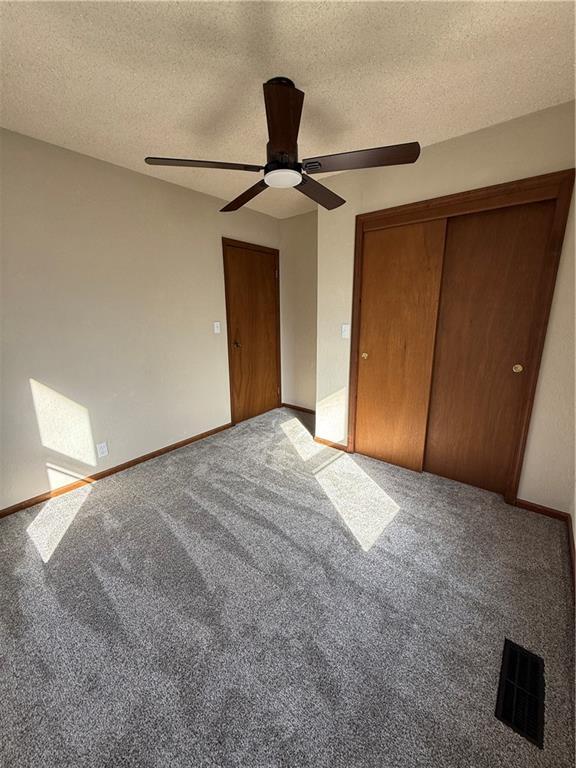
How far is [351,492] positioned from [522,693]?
134 cm

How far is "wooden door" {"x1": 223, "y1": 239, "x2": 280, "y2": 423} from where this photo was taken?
3518 millimetres

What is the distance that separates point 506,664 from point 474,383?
164 cm

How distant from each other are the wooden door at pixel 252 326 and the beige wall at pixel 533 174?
50.5 inches

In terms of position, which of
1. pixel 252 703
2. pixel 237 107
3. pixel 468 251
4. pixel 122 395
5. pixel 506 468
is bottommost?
pixel 252 703

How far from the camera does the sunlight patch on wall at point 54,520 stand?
1.90m

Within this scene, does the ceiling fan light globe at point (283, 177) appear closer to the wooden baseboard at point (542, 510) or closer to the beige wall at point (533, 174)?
the beige wall at point (533, 174)

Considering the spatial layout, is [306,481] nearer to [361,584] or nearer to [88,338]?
[361,584]

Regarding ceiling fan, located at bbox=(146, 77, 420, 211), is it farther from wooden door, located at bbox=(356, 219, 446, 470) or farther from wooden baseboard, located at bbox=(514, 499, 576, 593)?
wooden baseboard, located at bbox=(514, 499, 576, 593)

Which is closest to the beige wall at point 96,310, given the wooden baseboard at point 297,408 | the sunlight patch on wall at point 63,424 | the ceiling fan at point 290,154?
the sunlight patch on wall at point 63,424

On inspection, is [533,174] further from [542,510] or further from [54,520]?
[54,520]

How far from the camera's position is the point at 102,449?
261 centimetres

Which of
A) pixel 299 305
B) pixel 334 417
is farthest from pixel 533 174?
pixel 299 305

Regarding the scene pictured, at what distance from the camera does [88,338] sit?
2414 millimetres

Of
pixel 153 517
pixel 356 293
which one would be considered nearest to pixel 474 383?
pixel 356 293
